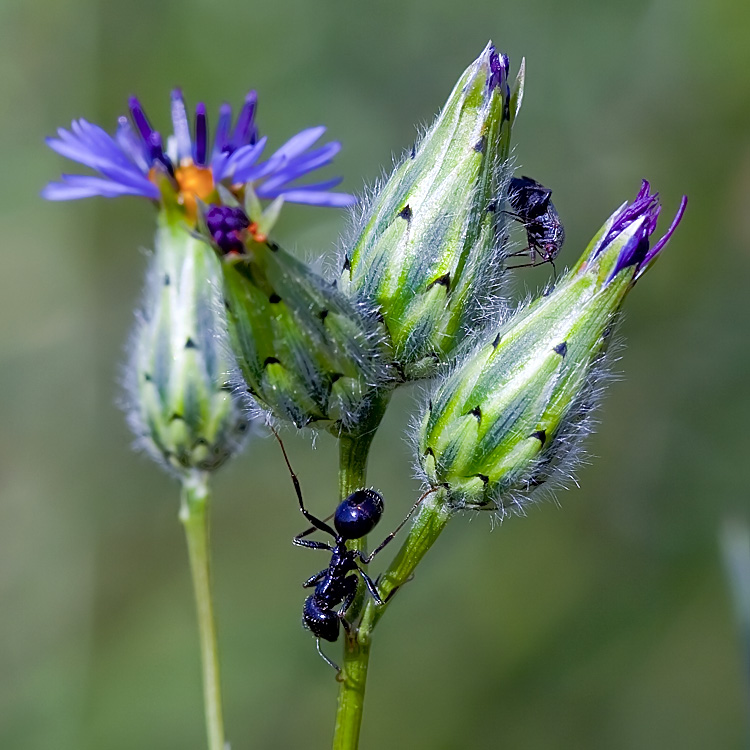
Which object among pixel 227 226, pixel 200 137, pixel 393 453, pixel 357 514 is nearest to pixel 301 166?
pixel 227 226

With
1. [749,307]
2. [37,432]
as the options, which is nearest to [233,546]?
[37,432]

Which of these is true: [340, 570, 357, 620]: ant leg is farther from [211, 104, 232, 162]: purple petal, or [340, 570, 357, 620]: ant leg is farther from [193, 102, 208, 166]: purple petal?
[193, 102, 208, 166]: purple petal

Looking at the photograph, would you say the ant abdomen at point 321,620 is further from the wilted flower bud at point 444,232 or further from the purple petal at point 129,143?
the purple petal at point 129,143

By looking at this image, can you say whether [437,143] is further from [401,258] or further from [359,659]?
[359,659]

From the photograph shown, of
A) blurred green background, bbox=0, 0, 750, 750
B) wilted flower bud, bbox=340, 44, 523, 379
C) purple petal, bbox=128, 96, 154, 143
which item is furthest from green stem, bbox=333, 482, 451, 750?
blurred green background, bbox=0, 0, 750, 750

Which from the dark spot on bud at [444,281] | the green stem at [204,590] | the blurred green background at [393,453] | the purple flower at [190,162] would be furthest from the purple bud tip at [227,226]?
the blurred green background at [393,453]

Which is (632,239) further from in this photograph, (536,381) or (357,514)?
(357,514)

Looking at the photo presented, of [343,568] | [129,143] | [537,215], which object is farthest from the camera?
[343,568]
